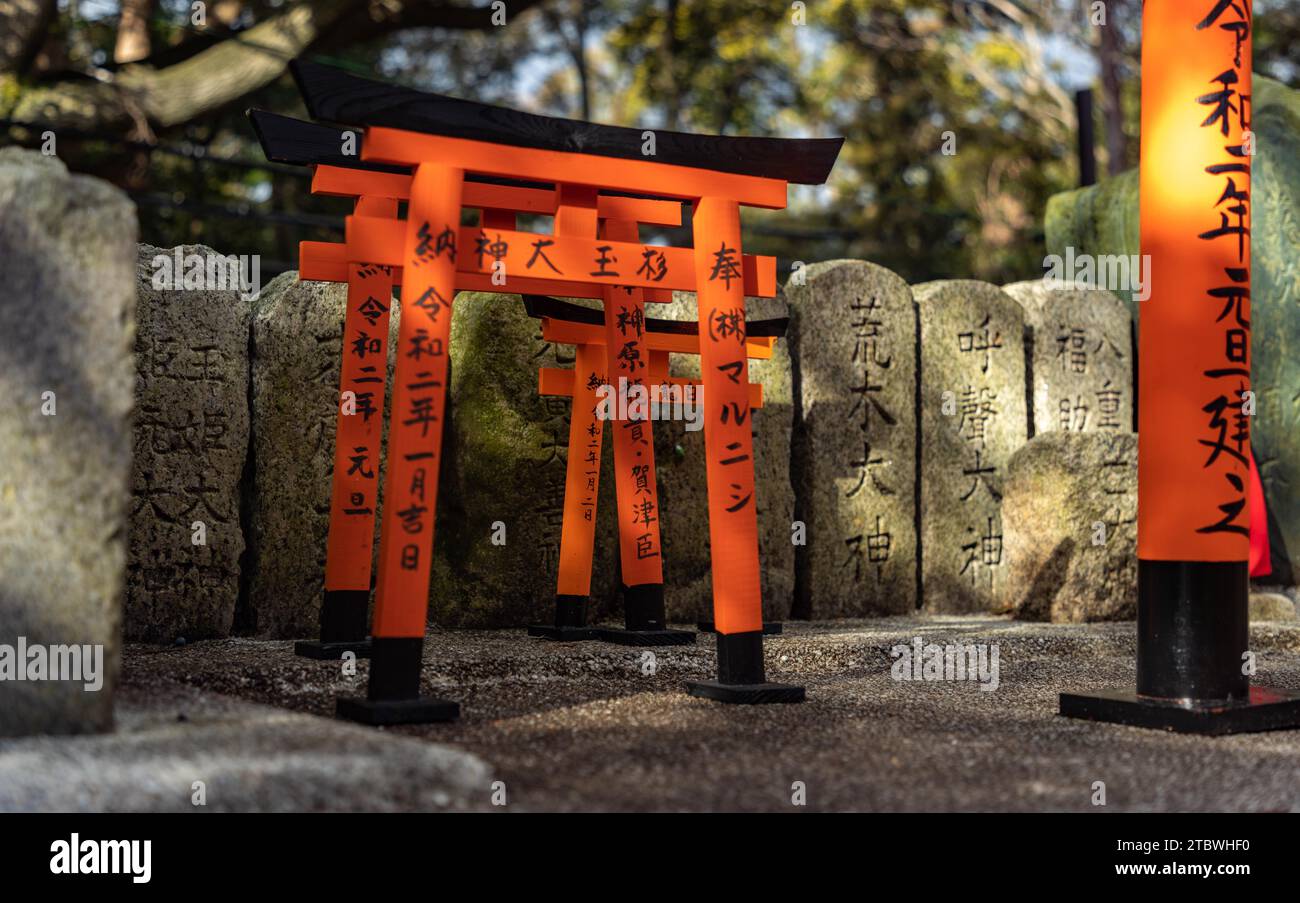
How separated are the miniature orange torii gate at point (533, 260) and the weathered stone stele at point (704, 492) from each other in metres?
1.78

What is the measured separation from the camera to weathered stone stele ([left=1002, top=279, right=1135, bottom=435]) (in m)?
7.65

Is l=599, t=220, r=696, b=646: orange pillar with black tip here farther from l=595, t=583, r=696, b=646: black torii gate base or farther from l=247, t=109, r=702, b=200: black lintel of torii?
l=247, t=109, r=702, b=200: black lintel of torii

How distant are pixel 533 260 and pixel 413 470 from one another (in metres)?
0.79

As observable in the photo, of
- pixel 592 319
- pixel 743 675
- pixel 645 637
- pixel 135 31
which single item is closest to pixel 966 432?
pixel 592 319

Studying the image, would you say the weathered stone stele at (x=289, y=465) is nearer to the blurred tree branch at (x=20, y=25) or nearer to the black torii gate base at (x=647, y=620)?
the black torii gate base at (x=647, y=620)

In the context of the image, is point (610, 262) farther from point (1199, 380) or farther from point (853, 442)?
point (853, 442)

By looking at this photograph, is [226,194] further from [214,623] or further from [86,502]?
Result: [86,502]

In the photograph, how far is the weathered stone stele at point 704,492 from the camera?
21.7 ft

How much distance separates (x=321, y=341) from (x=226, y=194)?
7147 mm

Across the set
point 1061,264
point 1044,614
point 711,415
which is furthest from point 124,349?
point 1061,264

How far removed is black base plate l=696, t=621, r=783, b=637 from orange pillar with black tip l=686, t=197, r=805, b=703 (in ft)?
4.33

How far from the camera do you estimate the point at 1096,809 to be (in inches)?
121

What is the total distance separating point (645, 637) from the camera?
18.1 feet

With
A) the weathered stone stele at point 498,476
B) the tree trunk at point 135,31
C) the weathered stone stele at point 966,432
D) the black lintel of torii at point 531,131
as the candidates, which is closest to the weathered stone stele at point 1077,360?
the weathered stone stele at point 966,432
